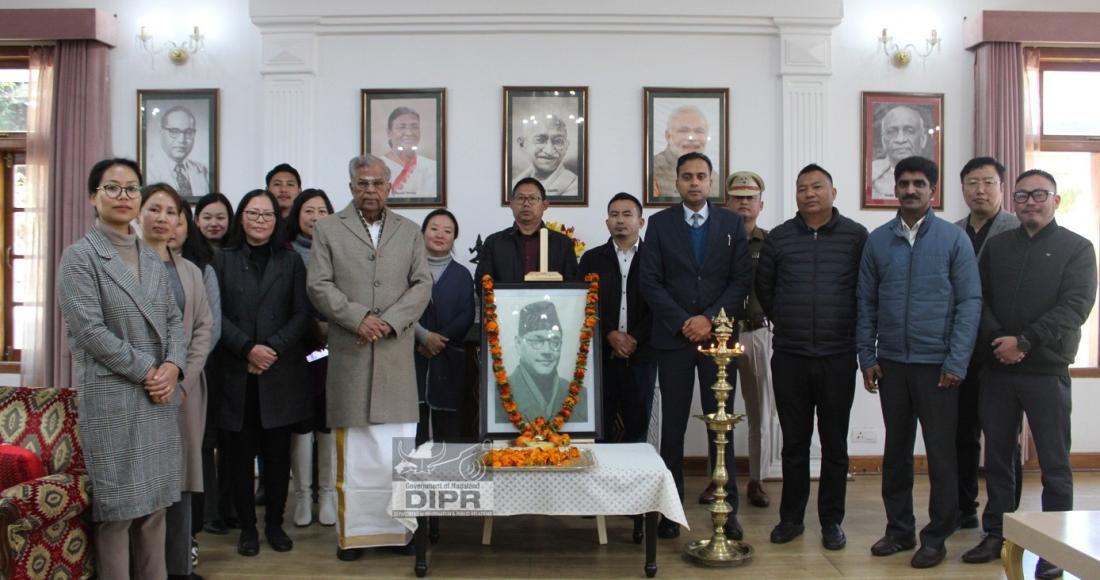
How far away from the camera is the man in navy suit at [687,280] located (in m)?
4.15

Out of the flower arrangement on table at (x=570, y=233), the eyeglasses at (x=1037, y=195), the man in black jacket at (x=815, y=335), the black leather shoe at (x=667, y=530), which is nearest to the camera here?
the eyeglasses at (x=1037, y=195)

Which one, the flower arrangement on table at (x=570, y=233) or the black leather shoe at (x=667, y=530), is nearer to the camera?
the black leather shoe at (x=667, y=530)

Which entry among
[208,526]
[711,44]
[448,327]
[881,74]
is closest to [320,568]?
[208,526]

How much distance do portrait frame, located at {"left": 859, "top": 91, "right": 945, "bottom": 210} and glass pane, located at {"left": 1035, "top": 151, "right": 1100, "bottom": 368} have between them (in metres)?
0.90

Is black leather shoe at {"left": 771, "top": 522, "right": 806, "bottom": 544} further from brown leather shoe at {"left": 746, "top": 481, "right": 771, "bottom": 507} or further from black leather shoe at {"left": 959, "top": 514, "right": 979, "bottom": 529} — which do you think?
black leather shoe at {"left": 959, "top": 514, "right": 979, "bottom": 529}

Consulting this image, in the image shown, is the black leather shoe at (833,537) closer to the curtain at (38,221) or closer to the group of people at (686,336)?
the group of people at (686,336)

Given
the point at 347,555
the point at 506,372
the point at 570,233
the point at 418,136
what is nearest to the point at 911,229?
the point at 506,372

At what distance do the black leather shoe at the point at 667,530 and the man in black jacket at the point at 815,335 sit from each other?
1.56 feet

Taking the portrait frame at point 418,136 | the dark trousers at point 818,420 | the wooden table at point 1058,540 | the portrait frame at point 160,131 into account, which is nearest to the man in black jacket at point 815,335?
the dark trousers at point 818,420

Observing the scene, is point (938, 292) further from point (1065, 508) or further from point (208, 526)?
point (208, 526)

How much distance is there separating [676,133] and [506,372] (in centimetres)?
257

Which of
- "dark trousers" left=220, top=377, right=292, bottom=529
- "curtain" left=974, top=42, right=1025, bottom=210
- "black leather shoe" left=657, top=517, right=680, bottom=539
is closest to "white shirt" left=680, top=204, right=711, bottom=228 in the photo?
"black leather shoe" left=657, top=517, right=680, bottom=539

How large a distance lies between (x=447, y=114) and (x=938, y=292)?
348cm

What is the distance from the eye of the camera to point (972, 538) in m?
4.25
